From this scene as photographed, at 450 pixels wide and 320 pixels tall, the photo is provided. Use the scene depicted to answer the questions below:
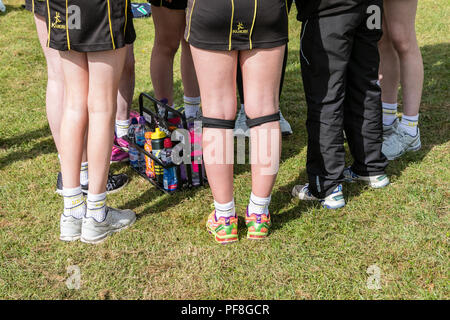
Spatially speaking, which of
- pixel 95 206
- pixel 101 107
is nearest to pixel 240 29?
pixel 101 107

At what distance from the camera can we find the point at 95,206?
310 centimetres

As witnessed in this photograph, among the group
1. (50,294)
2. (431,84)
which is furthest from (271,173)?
(431,84)

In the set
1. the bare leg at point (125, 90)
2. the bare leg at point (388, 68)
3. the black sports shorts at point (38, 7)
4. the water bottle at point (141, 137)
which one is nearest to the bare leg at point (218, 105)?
the black sports shorts at point (38, 7)

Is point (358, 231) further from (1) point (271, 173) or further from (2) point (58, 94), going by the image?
(2) point (58, 94)

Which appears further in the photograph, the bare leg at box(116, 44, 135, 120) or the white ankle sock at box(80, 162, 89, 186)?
the bare leg at box(116, 44, 135, 120)

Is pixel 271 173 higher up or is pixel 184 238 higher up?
pixel 271 173

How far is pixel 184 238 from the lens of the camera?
316cm

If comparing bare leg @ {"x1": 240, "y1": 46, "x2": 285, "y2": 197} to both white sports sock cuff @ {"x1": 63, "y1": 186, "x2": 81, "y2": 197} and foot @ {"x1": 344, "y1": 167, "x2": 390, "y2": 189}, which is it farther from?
white sports sock cuff @ {"x1": 63, "y1": 186, "x2": 81, "y2": 197}

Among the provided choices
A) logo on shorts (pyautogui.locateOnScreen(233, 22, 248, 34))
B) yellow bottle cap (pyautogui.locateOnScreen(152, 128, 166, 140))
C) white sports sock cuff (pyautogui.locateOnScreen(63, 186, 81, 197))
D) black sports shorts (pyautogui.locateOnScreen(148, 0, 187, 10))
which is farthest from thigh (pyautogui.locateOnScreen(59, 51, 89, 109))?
black sports shorts (pyautogui.locateOnScreen(148, 0, 187, 10))

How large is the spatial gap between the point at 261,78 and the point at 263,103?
5.8 inches

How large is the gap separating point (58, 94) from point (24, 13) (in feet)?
21.6

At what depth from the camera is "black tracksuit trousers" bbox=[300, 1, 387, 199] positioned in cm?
310

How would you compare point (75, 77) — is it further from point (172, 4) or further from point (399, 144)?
point (399, 144)

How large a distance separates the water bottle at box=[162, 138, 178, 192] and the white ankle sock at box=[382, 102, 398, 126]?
69.5 inches
